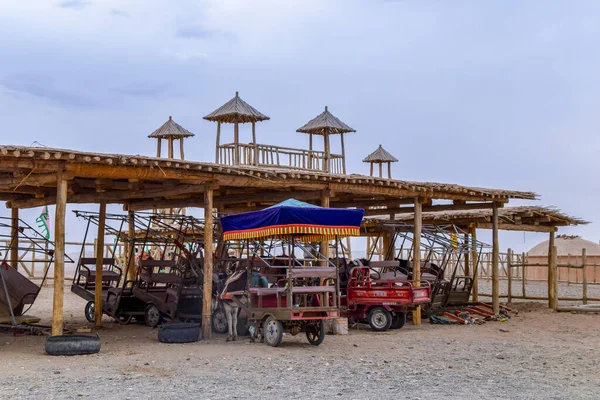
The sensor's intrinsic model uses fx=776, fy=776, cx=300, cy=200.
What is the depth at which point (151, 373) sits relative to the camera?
394 inches

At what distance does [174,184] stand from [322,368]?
5.61 meters

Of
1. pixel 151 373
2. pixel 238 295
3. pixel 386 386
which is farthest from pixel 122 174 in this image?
pixel 386 386

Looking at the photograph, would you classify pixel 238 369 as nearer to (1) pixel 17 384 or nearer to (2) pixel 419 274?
(1) pixel 17 384

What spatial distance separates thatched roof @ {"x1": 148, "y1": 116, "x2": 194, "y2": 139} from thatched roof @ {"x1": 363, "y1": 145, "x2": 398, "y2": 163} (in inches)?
409

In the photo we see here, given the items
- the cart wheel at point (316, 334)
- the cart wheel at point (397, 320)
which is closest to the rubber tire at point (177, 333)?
the cart wheel at point (316, 334)

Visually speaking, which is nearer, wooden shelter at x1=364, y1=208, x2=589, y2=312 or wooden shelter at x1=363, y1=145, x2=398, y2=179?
wooden shelter at x1=364, y1=208, x2=589, y2=312

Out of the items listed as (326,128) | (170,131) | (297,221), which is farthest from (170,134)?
(297,221)

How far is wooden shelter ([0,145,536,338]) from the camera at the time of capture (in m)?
12.1

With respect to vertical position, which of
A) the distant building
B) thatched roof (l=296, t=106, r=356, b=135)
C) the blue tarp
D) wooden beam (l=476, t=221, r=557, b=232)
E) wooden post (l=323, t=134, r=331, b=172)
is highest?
thatched roof (l=296, t=106, r=356, b=135)

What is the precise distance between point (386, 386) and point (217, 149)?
16.8 meters

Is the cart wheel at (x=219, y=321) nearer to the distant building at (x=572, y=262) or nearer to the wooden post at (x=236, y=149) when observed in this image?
the wooden post at (x=236, y=149)

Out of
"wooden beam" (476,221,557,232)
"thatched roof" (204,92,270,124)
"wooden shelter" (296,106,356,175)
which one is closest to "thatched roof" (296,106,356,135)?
"wooden shelter" (296,106,356,175)

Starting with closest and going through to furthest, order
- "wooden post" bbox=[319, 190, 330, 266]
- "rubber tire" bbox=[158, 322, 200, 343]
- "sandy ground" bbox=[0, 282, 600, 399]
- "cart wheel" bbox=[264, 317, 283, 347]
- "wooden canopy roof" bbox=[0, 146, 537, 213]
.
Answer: "sandy ground" bbox=[0, 282, 600, 399], "wooden canopy roof" bbox=[0, 146, 537, 213], "cart wheel" bbox=[264, 317, 283, 347], "rubber tire" bbox=[158, 322, 200, 343], "wooden post" bbox=[319, 190, 330, 266]

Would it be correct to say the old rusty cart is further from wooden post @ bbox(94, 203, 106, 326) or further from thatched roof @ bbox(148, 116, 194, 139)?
thatched roof @ bbox(148, 116, 194, 139)
